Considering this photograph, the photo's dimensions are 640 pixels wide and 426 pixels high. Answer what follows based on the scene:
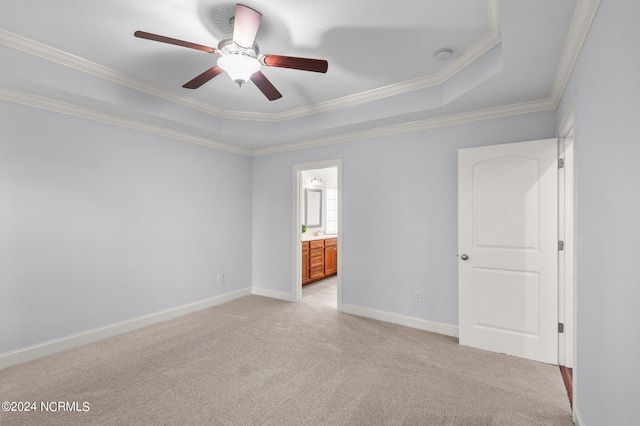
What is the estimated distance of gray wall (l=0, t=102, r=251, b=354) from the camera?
275cm

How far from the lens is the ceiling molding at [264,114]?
235cm

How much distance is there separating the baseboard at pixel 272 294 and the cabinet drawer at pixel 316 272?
1003 millimetres

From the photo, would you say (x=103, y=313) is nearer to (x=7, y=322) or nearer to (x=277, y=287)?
(x=7, y=322)

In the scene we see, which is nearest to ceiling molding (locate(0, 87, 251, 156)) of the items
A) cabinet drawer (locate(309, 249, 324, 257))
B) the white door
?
cabinet drawer (locate(309, 249, 324, 257))

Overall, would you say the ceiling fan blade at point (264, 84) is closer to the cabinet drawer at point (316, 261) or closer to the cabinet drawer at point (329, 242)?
the cabinet drawer at point (316, 261)

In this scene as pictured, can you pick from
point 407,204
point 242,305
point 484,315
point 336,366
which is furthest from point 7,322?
point 484,315

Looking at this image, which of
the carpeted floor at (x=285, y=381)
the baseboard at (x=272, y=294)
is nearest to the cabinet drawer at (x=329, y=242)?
the baseboard at (x=272, y=294)

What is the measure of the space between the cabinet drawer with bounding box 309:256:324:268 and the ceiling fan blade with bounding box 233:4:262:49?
13.8ft

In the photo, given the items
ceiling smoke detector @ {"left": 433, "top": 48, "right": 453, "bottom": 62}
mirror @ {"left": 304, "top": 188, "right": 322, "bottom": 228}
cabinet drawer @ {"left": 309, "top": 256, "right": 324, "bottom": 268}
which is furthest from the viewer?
mirror @ {"left": 304, "top": 188, "right": 322, "bottom": 228}

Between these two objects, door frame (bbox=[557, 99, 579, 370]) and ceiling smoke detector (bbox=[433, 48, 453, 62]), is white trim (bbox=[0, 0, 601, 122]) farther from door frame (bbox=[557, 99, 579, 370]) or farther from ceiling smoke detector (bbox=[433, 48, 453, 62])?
door frame (bbox=[557, 99, 579, 370])

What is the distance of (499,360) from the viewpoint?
2.81m

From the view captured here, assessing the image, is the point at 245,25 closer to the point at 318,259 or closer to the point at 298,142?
the point at 298,142

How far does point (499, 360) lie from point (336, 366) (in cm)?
150

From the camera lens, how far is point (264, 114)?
4156 millimetres
